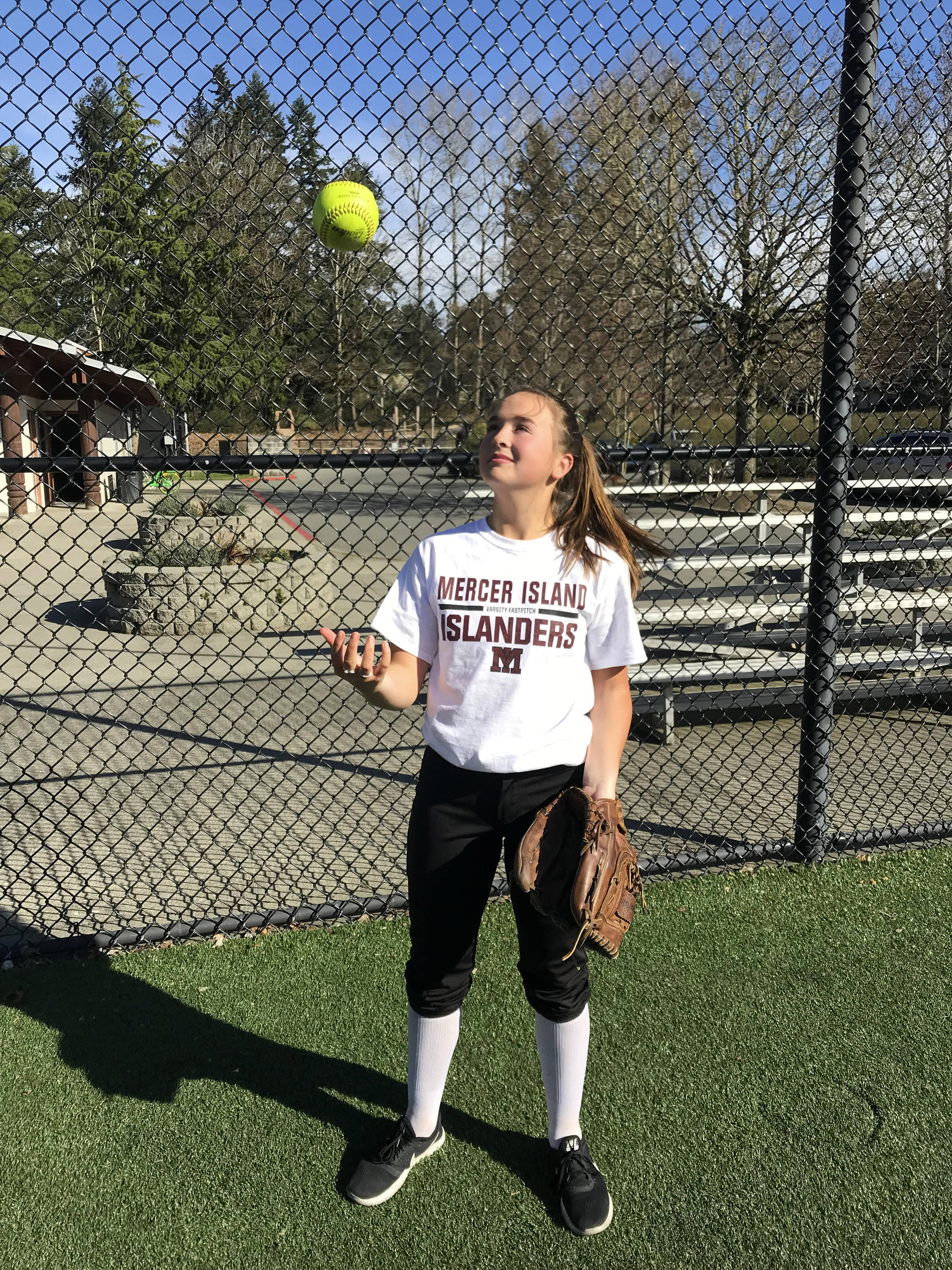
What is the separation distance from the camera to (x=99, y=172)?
3975 mm

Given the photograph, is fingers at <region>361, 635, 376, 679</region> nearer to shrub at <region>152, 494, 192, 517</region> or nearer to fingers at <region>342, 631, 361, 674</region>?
fingers at <region>342, 631, 361, 674</region>

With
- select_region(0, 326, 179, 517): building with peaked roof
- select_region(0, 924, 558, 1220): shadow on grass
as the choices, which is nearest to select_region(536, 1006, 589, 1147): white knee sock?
select_region(0, 924, 558, 1220): shadow on grass

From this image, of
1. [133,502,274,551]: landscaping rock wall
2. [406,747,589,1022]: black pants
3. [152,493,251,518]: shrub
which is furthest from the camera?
[152,493,251,518]: shrub

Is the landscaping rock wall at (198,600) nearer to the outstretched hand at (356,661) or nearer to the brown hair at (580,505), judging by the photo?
the brown hair at (580,505)

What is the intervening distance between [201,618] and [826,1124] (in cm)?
749

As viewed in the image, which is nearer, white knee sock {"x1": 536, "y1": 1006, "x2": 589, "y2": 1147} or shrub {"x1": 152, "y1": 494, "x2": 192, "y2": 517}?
white knee sock {"x1": 536, "y1": 1006, "x2": 589, "y2": 1147}

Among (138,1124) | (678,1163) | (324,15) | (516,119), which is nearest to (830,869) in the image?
(678,1163)

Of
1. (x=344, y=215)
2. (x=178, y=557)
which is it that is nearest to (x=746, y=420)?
(x=344, y=215)

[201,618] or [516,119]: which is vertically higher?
[516,119]

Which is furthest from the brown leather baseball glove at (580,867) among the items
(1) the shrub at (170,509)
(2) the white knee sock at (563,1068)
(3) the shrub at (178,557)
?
(1) the shrub at (170,509)

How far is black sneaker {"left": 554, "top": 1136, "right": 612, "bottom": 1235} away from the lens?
2025 mm

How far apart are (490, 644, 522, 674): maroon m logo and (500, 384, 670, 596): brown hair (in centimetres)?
24

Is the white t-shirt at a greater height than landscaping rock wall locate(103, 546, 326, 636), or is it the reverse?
the white t-shirt

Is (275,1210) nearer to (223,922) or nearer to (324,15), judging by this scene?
(223,922)
